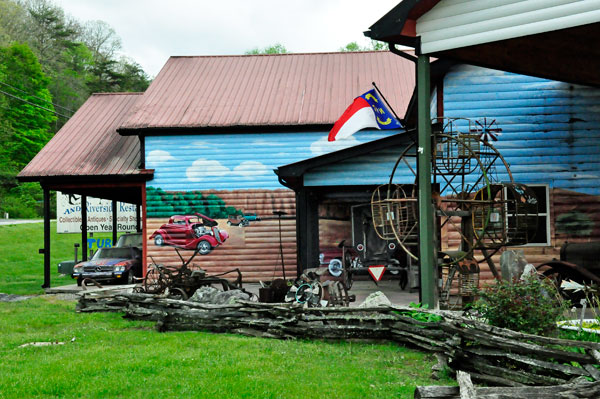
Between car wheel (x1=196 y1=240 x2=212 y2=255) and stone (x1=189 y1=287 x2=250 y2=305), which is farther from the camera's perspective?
car wheel (x1=196 y1=240 x2=212 y2=255)

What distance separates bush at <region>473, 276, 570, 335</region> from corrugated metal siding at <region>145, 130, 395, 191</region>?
12781mm

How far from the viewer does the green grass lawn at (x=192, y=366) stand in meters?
6.21

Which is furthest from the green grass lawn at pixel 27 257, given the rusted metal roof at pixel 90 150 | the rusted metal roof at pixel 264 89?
the rusted metal roof at pixel 264 89

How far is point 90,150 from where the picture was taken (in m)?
Result: 20.9

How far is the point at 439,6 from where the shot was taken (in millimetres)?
9344

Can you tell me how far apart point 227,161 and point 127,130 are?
Result: 3.17 metres

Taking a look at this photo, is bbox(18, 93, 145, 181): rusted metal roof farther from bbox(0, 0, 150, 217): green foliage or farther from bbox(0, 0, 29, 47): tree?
bbox(0, 0, 29, 47): tree

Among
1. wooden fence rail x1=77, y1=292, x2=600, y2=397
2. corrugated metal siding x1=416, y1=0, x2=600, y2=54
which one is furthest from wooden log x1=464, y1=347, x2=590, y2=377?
corrugated metal siding x1=416, y1=0, x2=600, y2=54

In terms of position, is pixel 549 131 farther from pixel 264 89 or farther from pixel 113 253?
pixel 113 253

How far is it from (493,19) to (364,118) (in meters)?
2.70

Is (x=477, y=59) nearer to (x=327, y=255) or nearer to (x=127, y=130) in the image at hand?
(x=327, y=255)

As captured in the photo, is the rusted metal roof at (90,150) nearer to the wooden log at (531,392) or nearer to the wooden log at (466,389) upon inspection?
the wooden log at (531,392)

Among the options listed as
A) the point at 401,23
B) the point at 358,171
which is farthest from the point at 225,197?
the point at 401,23

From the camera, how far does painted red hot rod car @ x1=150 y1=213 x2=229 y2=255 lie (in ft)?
63.6
